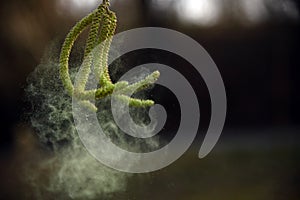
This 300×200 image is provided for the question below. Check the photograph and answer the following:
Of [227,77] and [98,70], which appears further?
[227,77]

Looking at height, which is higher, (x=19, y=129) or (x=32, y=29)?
(x=32, y=29)

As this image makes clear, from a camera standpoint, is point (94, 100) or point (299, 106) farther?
point (299, 106)

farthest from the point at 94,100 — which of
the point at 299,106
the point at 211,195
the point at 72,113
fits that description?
the point at 299,106

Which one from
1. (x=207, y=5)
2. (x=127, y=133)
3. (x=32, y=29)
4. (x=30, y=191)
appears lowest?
(x=30, y=191)

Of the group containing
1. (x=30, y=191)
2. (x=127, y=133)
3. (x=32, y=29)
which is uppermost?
(x=32, y=29)

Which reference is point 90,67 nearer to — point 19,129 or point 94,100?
point 94,100

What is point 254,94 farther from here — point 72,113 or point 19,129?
point 19,129
